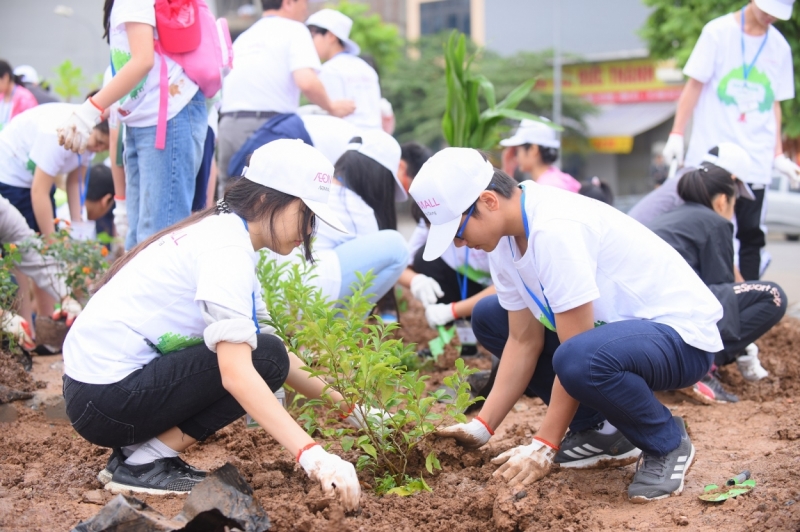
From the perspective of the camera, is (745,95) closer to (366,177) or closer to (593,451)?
(366,177)

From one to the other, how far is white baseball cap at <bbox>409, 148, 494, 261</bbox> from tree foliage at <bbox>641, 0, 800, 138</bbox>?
12885 millimetres

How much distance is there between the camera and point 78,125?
3.22 m

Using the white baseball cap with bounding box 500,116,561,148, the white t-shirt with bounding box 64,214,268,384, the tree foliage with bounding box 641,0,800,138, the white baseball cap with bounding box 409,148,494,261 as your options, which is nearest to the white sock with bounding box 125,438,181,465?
the white t-shirt with bounding box 64,214,268,384

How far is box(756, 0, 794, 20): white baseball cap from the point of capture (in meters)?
4.34

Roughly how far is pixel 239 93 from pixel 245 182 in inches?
90.3

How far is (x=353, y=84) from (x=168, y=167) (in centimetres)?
208

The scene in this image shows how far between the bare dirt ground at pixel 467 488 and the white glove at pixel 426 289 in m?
1.14

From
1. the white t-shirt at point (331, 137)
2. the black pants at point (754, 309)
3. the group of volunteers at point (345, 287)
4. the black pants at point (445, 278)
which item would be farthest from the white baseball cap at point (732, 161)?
the white t-shirt at point (331, 137)

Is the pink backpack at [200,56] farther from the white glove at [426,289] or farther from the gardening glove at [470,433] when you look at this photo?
the gardening glove at [470,433]

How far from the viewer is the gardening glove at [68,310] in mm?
4210

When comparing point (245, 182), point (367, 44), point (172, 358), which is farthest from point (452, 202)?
point (367, 44)

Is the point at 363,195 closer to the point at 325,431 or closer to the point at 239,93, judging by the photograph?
the point at 239,93

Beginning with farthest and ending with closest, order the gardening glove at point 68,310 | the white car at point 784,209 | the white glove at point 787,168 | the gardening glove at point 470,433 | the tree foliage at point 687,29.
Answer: the tree foliage at point 687,29 < the white car at point 784,209 < the white glove at point 787,168 < the gardening glove at point 68,310 < the gardening glove at point 470,433

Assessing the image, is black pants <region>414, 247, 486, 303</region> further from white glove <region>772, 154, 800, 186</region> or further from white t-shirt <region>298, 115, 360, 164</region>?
white glove <region>772, 154, 800, 186</region>
